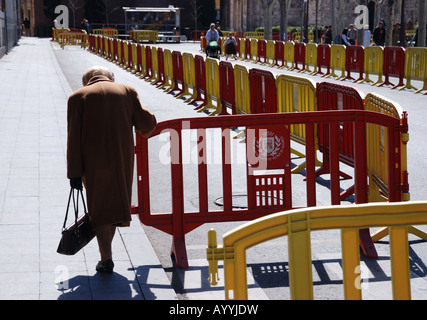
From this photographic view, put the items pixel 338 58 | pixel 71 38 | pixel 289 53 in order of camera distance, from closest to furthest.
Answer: pixel 338 58 → pixel 289 53 → pixel 71 38

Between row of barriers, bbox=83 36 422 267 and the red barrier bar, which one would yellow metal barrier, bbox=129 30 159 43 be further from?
the red barrier bar

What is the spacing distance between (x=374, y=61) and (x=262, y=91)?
485 inches

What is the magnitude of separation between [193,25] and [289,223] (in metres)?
84.0

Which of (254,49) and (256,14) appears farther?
(256,14)

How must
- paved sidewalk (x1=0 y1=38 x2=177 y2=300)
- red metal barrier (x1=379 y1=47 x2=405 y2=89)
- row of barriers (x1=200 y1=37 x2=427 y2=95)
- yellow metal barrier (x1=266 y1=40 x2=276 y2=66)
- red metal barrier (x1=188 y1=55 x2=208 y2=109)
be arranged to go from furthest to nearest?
yellow metal barrier (x1=266 y1=40 x2=276 y2=66) < red metal barrier (x1=379 y1=47 x2=405 y2=89) < row of barriers (x1=200 y1=37 x2=427 y2=95) < red metal barrier (x1=188 y1=55 x2=208 y2=109) < paved sidewalk (x1=0 y1=38 x2=177 y2=300)

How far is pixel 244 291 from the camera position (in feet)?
10.4

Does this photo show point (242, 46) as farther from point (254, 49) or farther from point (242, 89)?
point (242, 89)

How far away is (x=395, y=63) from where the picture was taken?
22.9 meters

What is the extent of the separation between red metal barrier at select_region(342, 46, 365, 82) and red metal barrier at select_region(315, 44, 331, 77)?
5.57 feet

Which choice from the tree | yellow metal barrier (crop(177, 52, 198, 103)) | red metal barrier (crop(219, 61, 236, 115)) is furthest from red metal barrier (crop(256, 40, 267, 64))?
red metal barrier (crop(219, 61, 236, 115))

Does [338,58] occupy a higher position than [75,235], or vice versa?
[75,235]

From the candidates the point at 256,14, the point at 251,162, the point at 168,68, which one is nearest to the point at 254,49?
the point at 168,68

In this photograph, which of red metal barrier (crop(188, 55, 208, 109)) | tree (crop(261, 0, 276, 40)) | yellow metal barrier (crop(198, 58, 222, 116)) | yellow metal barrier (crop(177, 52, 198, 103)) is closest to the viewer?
yellow metal barrier (crop(198, 58, 222, 116))

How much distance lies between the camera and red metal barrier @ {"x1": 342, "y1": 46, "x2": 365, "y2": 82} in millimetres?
25109
